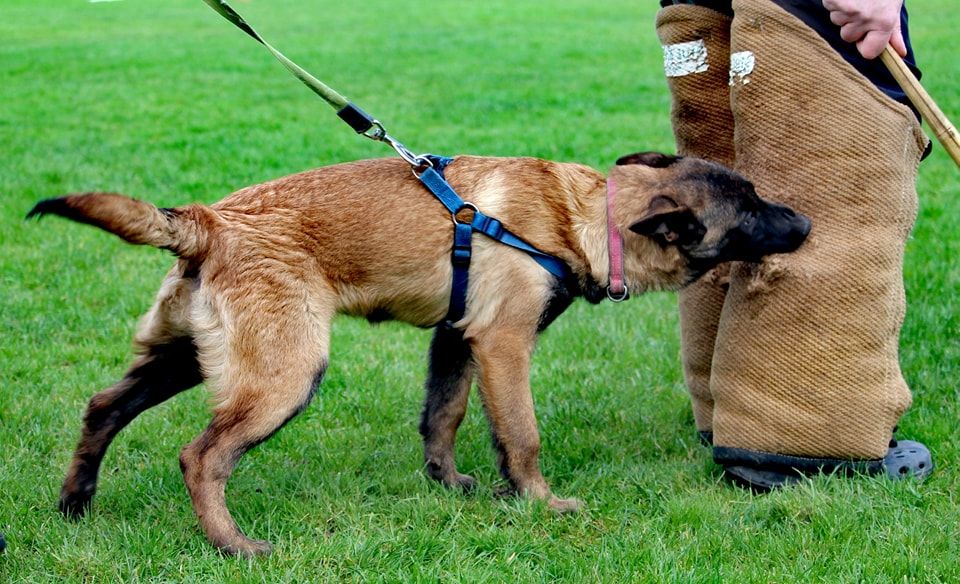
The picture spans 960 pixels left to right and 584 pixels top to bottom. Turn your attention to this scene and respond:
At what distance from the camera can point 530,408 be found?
13.9 ft

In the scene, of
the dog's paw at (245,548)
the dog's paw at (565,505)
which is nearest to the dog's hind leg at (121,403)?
the dog's paw at (245,548)

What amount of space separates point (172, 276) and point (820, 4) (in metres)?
2.71

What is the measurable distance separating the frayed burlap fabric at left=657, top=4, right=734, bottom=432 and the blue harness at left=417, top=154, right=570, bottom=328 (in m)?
0.98

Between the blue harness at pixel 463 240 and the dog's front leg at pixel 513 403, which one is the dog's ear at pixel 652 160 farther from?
the dog's front leg at pixel 513 403

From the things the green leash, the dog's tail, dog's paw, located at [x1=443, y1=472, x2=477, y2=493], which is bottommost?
dog's paw, located at [x1=443, y1=472, x2=477, y2=493]

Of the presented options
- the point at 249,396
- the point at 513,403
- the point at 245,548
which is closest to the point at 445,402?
the point at 513,403

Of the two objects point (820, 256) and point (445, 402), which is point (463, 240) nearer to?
point (445, 402)

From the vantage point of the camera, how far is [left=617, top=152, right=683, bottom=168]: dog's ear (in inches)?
180

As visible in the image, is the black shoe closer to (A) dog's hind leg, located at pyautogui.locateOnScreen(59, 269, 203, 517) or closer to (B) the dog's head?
(B) the dog's head

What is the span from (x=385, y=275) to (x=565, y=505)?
109 cm

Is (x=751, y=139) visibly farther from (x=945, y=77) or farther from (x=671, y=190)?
(x=945, y=77)

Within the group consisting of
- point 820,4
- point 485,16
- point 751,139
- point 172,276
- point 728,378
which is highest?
point 820,4

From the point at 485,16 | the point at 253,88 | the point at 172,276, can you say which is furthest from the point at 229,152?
the point at 485,16

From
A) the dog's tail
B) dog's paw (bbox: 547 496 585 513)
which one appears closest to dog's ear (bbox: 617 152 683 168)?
dog's paw (bbox: 547 496 585 513)
